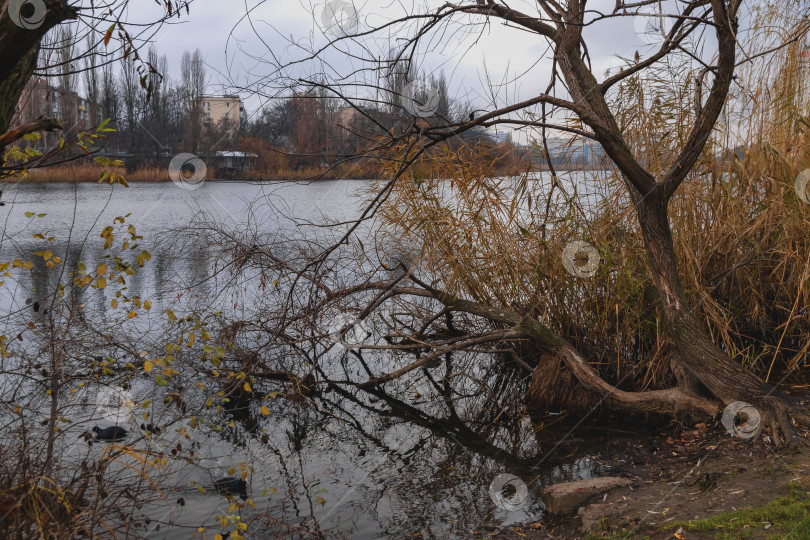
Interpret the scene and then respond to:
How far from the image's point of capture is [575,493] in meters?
3.59

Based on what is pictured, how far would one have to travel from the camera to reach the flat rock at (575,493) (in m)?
3.58

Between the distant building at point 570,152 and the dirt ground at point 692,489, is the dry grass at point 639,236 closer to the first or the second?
the distant building at point 570,152

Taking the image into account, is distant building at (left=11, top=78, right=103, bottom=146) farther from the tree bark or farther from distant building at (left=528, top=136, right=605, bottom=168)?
distant building at (left=528, top=136, right=605, bottom=168)

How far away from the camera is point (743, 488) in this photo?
328 centimetres

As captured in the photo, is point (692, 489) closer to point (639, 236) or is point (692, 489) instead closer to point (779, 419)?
point (779, 419)

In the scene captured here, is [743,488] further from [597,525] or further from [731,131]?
[731,131]

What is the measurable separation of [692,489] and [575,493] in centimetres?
61

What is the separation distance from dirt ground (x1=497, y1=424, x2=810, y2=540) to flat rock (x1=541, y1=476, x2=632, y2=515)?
0.16ft

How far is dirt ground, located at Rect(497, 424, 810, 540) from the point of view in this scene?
309cm

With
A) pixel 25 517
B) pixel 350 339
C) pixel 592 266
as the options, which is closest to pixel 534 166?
pixel 592 266

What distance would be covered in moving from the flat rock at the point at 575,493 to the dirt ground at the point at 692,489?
0.05 metres

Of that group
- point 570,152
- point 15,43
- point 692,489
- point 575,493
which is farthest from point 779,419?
point 15,43

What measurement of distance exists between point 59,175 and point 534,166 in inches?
959

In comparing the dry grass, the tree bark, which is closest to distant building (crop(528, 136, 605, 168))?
the dry grass
